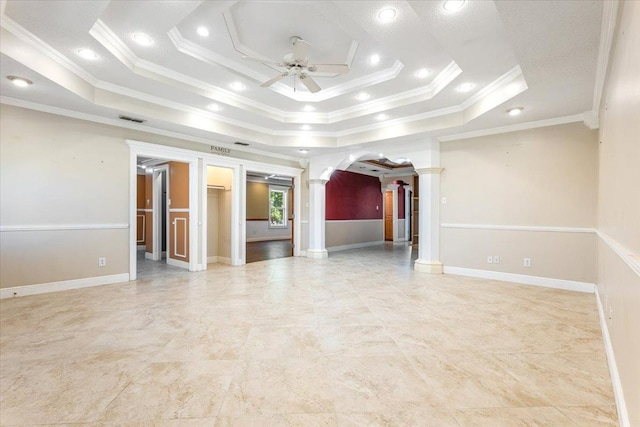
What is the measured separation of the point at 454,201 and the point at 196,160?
488cm

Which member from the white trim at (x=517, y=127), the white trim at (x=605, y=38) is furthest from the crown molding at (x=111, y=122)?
the white trim at (x=605, y=38)

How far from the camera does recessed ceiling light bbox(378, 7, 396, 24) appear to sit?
8.16ft

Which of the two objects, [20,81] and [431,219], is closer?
[20,81]

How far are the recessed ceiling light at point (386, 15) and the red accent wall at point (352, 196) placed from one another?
590cm

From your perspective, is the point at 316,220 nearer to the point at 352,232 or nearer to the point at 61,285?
the point at 352,232

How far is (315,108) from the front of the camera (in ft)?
16.8

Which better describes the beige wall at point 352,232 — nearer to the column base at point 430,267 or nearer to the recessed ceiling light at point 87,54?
the column base at point 430,267

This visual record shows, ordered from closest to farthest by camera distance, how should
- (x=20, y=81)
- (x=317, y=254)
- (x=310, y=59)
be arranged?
1. (x=20, y=81)
2. (x=310, y=59)
3. (x=317, y=254)

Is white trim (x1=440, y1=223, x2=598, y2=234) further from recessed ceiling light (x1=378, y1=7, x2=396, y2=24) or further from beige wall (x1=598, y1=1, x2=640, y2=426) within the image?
recessed ceiling light (x1=378, y1=7, x2=396, y2=24)

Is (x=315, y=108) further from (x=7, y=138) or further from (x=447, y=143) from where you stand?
(x=7, y=138)

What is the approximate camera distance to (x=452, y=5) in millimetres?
2285

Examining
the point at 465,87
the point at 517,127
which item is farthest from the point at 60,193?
the point at 517,127

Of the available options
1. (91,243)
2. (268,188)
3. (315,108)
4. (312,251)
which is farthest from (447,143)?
(268,188)

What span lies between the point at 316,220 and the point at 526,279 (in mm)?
4427
